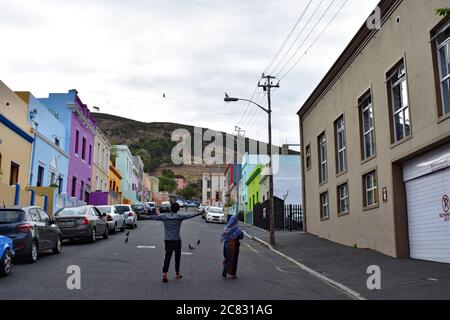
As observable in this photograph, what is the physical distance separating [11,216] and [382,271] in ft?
30.8

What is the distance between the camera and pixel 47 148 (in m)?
26.4

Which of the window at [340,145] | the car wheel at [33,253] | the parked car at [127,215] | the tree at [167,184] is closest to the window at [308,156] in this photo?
the window at [340,145]

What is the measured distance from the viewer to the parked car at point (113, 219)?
23.3 meters

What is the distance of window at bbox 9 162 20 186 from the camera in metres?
22.0

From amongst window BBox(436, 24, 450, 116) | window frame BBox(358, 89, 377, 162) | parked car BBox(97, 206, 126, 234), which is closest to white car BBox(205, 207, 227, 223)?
parked car BBox(97, 206, 126, 234)

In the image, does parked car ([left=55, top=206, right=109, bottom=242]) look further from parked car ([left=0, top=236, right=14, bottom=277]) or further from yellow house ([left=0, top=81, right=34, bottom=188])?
parked car ([left=0, top=236, right=14, bottom=277])

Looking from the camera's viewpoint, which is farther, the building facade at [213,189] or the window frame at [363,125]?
the building facade at [213,189]

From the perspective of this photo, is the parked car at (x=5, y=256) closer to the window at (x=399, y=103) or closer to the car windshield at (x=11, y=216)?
the car windshield at (x=11, y=216)

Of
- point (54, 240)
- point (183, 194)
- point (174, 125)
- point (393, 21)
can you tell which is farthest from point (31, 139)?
point (174, 125)

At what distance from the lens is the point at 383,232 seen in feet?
52.4

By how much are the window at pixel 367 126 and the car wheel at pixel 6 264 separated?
11936 millimetres

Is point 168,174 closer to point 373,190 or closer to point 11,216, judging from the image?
→ point 373,190

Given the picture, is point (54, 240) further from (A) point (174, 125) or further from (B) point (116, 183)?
(A) point (174, 125)

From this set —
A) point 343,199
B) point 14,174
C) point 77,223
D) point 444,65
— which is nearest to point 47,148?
point 14,174
